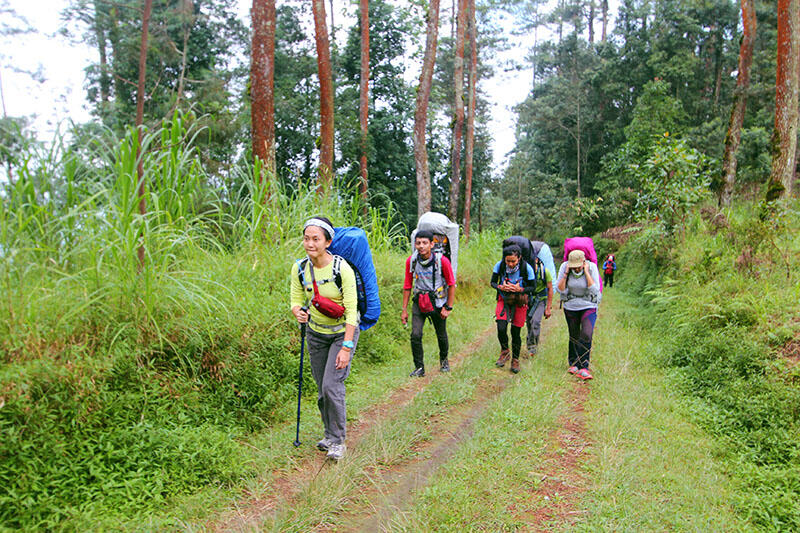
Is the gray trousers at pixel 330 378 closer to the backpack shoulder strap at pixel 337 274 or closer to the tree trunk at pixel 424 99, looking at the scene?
the backpack shoulder strap at pixel 337 274

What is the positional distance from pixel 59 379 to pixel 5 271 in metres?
0.81

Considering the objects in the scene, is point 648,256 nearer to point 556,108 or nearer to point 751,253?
point 751,253

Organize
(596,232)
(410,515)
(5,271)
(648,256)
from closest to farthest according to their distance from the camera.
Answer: (410,515) < (5,271) < (648,256) < (596,232)

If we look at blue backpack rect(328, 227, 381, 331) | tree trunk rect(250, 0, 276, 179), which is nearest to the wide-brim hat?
blue backpack rect(328, 227, 381, 331)

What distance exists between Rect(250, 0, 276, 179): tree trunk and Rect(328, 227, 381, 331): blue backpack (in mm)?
3560

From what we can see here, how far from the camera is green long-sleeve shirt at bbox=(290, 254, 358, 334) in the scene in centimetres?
354

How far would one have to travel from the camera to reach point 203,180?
514cm

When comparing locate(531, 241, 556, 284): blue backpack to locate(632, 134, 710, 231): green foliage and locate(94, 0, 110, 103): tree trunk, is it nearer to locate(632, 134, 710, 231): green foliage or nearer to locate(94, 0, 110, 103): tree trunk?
locate(632, 134, 710, 231): green foliage

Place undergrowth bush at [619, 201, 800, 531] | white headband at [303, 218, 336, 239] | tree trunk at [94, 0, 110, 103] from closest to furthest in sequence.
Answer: white headband at [303, 218, 336, 239]
undergrowth bush at [619, 201, 800, 531]
tree trunk at [94, 0, 110, 103]

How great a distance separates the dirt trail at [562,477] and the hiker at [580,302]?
1.15 metres

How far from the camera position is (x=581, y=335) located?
5.77 meters

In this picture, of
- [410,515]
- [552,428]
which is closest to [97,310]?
[410,515]

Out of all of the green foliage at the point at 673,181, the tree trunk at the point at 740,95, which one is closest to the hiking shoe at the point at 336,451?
the green foliage at the point at 673,181

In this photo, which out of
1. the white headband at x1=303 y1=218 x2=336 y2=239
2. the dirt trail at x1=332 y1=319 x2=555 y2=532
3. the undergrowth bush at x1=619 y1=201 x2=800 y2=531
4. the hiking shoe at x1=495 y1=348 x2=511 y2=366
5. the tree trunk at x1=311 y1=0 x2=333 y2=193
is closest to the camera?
the dirt trail at x1=332 y1=319 x2=555 y2=532
